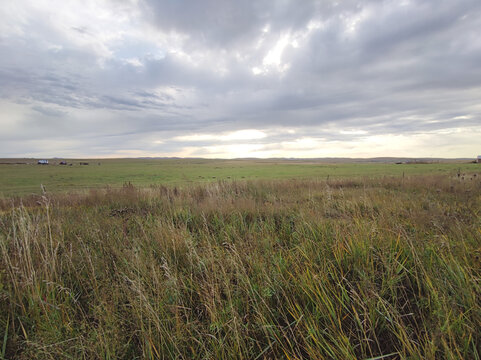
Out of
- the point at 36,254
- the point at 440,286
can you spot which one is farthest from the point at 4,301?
the point at 440,286

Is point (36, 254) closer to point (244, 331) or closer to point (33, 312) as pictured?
point (33, 312)

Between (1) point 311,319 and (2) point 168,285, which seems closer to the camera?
(1) point 311,319

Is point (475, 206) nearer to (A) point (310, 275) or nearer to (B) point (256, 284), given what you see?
(A) point (310, 275)

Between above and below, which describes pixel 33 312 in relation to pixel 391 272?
below

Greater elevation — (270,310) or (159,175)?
(270,310)

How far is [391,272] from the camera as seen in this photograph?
2.48m

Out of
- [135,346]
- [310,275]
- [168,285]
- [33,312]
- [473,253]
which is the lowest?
[135,346]

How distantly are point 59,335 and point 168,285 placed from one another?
3.68ft

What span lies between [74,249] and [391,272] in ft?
18.3

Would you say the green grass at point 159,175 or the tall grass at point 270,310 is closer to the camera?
the tall grass at point 270,310

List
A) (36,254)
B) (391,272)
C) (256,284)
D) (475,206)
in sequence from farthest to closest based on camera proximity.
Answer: (475,206) → (36,254) → (256,284) → (391,272)

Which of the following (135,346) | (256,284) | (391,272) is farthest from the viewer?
(256,284)

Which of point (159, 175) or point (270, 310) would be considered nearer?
point (270, 310)

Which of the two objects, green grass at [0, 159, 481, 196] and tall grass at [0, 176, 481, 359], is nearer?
tall grass at [0, 176, 481, 359]
